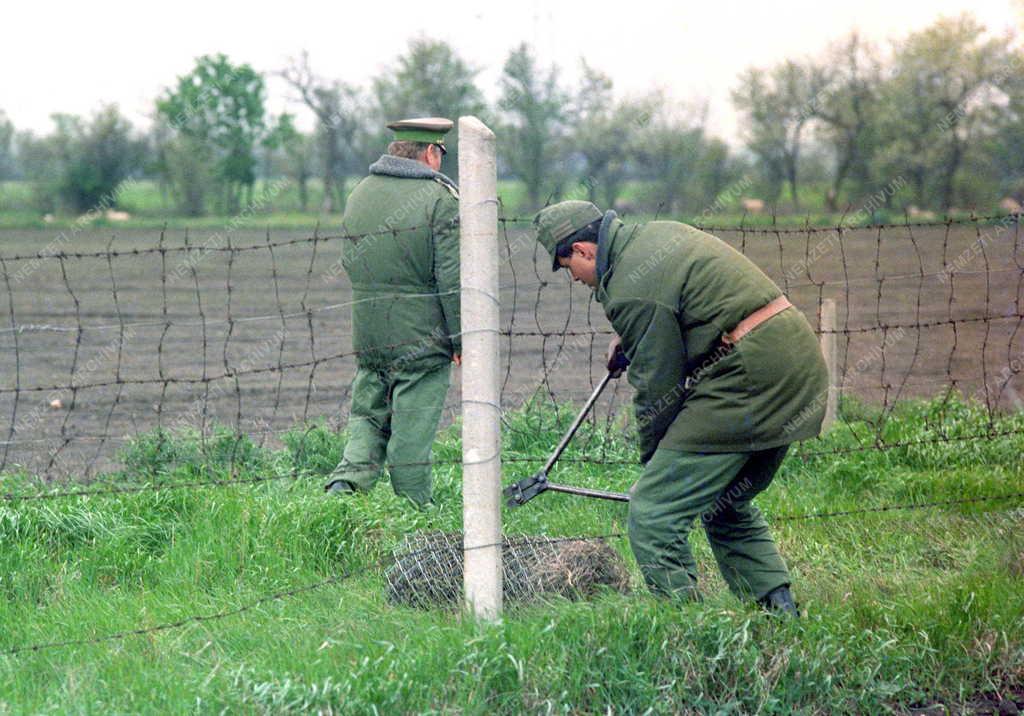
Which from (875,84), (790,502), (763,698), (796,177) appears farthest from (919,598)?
(875,84)

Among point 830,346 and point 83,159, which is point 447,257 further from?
point 83,159

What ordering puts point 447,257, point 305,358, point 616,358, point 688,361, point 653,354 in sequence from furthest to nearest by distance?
1. point 305,358
2. point 447,257
3. point 616,358
4. point 688,361
5. point 653,354

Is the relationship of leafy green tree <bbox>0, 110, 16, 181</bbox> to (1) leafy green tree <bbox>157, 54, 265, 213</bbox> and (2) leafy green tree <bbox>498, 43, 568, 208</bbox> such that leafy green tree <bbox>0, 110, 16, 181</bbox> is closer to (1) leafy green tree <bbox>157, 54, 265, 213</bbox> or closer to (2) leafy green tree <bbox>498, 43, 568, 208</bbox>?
(1) leafy green tree <bbox>157, 54, 265, 213</bbox>

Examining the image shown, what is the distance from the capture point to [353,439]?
6074mm

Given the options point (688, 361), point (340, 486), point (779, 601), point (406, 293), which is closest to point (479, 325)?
point (688, 361)

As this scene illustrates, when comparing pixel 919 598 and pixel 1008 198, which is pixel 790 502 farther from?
pixel 1008 198

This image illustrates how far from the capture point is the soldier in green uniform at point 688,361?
13.5 feet

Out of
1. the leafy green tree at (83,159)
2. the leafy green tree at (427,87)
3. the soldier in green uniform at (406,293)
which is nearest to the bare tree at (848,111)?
the leafy green tree at (427,87)

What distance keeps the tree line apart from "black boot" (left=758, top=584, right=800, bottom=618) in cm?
3256

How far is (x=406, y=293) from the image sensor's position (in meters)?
5.82

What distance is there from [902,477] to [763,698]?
2.97 metres

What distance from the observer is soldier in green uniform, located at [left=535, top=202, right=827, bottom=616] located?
13.5 ft

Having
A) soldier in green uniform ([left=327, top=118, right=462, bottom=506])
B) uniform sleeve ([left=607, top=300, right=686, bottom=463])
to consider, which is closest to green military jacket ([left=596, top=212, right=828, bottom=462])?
uniform sleeve ([left=607, top=300, right=686, bottom=463])

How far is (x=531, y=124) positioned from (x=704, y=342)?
132 feet
